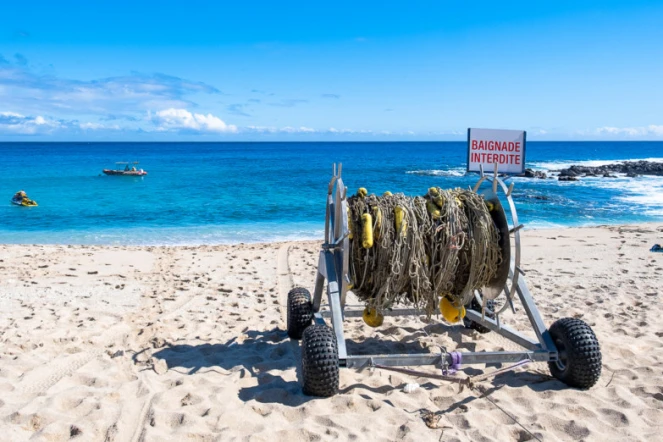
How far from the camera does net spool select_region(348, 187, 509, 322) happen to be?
15.9 ft

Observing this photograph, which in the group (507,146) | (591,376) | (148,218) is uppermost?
(507,146)

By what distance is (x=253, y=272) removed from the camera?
10.7 m

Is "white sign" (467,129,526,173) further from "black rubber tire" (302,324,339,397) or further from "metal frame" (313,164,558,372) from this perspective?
"black rubber tire" (302,324,339,397)

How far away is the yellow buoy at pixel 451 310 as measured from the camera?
5254 mm

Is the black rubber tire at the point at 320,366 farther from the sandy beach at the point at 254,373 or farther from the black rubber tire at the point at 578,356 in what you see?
the black rubber tire at the point at 578,356

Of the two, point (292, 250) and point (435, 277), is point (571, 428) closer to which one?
point (435, 277)

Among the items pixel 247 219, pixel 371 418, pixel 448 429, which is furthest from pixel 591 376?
pixel 247 219

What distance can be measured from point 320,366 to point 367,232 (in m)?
1.25

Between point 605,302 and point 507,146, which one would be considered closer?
point 507,146

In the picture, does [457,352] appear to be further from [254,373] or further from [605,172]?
[605,172]

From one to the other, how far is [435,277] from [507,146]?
9.54 feet

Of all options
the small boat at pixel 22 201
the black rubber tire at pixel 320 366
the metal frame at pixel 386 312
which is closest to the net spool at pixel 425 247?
the metal frame at pixel 386 312

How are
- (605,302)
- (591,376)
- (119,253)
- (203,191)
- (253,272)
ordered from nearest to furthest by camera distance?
(591,376), (605,302), (253,272), (119,253), (203,191)

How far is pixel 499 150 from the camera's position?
22.8ft
